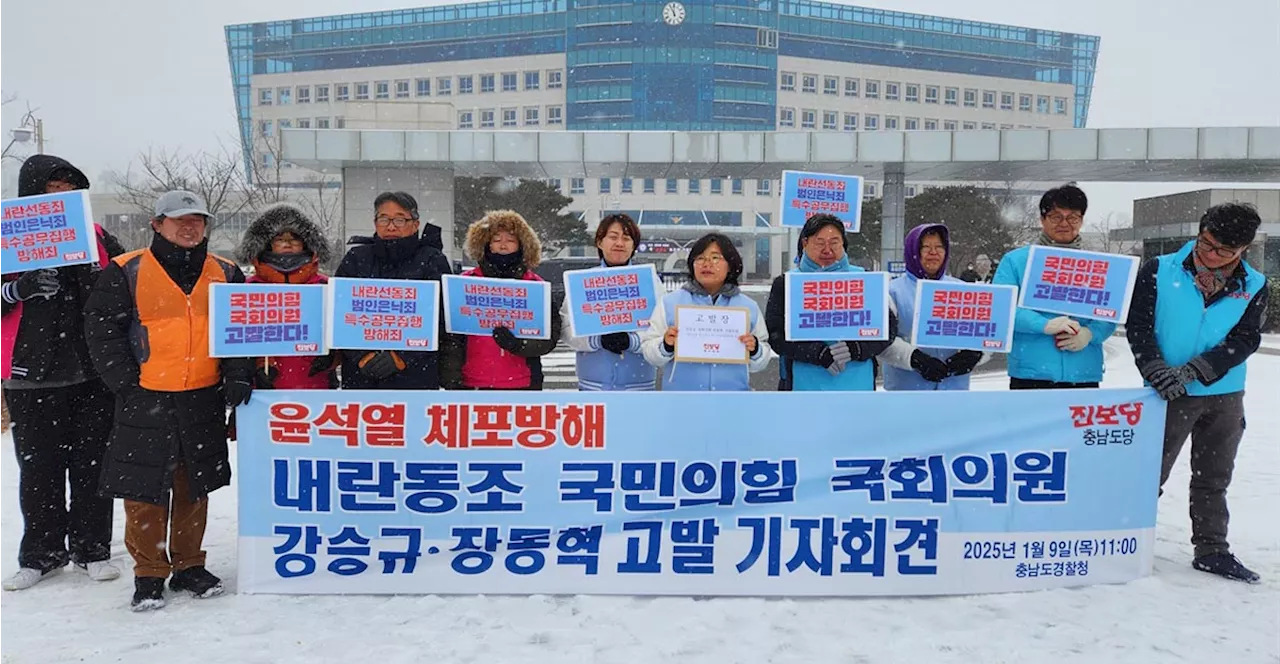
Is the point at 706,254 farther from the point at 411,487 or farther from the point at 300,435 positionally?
the point at 300,435

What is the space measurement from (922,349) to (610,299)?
178 centimetres

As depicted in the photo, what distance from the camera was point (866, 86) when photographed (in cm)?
8312

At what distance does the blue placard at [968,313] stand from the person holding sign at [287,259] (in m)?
3.04

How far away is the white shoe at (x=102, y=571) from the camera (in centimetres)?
434

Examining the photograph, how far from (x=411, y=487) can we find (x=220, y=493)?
2.63 metres

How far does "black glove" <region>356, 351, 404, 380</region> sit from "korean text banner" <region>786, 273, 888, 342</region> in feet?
6.48

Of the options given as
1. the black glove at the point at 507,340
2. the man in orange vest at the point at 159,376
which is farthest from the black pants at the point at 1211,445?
the man in orange vest at the point at 159,376

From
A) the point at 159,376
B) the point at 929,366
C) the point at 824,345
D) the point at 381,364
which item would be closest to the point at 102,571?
the point at 159,376

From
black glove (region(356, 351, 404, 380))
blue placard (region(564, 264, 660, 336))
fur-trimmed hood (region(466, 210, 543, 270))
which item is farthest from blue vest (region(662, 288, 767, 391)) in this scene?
black glove (region(356, 351, 404, 380))

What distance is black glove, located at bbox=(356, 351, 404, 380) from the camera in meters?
4.30

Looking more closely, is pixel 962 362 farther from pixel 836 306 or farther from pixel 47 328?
pixel 47 328

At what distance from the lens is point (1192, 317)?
14.5 feet

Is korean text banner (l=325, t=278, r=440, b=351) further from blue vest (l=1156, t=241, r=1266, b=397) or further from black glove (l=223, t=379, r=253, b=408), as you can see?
blue vest (l=1156, t=241, r=1266, b=397)

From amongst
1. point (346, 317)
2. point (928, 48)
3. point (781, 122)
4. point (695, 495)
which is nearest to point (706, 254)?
point (695, 495)
